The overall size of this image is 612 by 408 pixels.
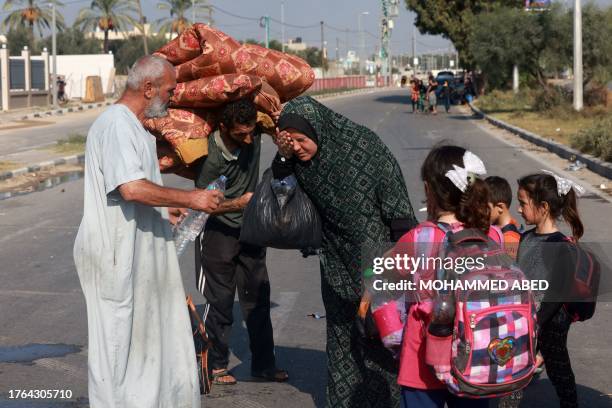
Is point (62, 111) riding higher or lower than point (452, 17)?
lower

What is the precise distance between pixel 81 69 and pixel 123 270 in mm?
64510

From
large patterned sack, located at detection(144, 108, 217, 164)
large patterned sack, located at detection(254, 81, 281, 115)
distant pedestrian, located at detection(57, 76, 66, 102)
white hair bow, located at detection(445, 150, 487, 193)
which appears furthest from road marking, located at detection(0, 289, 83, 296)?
distant pedestrian, located at detection(57, 76, 66, 102)

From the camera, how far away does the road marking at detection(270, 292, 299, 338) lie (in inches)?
285

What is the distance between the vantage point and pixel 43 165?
68.1 feet

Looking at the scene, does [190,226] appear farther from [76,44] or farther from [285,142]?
[76,44]

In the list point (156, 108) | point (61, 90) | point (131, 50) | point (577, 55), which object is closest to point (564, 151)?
point (577, 55)

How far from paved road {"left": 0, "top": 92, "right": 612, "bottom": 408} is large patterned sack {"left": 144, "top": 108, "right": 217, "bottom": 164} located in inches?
50.6

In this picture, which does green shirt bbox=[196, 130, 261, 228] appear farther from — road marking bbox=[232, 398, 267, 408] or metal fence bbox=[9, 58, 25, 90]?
metal fence bbox=[9, 58, 25, 90]

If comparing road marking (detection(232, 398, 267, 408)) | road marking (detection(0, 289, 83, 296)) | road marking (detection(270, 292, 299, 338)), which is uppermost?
road marking (detection(0, 289, 83, 296))

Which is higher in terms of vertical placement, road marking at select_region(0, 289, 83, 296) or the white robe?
the white robe

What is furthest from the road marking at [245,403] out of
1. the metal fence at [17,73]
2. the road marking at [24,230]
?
the metal fence at [17,73]

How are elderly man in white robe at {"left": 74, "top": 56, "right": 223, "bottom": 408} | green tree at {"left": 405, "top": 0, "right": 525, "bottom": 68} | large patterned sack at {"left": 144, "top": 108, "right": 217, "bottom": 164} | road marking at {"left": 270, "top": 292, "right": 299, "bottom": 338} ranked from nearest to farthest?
elderly man in white robe at {"left": 74, "top": 56, "right": 223, "bottom": 408}, large patterned sack at {"left": 144, "top": 108, "right": 217, "bottom": 164}, road marking at {"left": 270, "top": 292, "right": 299, "bottom": 338}, green tree at {"left": 405, "top": 0, "right": 525, "bottom": 68}

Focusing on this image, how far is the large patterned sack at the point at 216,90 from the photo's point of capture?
16.8 ft

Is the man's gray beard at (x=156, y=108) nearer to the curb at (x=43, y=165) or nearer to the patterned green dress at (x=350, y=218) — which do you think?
the patterned green dress at (x=350, y=218)
